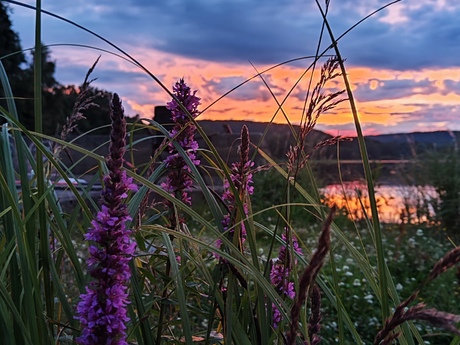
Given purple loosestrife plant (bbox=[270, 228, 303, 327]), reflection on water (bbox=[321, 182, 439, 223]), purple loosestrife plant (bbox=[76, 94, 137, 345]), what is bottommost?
reflection on water (bbox=[321, 182, 439, 223])

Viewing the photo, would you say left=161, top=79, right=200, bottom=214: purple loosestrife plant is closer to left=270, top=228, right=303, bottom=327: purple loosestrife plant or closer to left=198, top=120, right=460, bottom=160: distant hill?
left=270, top=228, right=303, bottom=327: purple loosestrife plant

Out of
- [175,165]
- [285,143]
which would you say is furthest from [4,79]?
[285,143]

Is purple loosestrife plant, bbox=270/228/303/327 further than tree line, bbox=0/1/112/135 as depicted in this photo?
No

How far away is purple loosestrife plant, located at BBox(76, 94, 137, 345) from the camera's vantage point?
2.16ft

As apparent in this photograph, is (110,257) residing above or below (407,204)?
above

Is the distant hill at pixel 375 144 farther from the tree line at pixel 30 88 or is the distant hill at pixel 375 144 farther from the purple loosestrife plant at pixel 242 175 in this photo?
the tree line at pixel 30 88

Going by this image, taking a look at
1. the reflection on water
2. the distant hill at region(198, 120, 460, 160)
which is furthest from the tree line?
the reflection on water

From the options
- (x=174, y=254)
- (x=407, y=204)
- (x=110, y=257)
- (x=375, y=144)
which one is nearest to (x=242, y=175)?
(x=174, y=254)

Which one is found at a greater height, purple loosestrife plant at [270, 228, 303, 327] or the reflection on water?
purple loosestrife plant at [270, 228, 303, 327]

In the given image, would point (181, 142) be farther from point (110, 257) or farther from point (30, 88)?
point (30, 88)

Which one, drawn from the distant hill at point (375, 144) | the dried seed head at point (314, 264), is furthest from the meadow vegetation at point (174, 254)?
the distant hill at point (375, 144)

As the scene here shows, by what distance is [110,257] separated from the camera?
675 mm

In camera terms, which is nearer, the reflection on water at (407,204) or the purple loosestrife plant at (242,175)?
the purple loosestrife plant at (242,175)

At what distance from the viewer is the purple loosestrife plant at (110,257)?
658 mm
